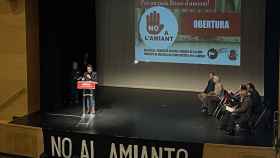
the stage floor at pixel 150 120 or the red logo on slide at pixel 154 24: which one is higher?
the red logo on slide at pixel 154 24

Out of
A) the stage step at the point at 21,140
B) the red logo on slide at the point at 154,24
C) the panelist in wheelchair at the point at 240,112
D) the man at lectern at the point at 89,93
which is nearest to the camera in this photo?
the panelist in wheelchair at the point at 240,112

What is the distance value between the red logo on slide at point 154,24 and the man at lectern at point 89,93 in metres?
2.02

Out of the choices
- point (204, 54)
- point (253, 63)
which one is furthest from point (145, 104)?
point (253, 63)

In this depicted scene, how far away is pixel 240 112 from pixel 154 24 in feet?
10.6

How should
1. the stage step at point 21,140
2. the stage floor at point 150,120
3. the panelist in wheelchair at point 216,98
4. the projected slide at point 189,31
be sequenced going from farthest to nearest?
the projected slide at point 189,31, the panelist in wheelchair at point 216,98, the stage step at point 21,140, the stage floor at point 150,120

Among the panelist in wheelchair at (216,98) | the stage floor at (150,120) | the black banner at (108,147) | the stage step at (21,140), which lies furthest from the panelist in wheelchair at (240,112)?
the stage step at (21,140)

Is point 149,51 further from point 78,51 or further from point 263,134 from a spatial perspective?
point 263,134

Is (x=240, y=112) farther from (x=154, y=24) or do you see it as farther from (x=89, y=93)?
(x=154, y=24)

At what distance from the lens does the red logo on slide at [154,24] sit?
10.9 metres

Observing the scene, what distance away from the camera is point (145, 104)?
10281 millimetres

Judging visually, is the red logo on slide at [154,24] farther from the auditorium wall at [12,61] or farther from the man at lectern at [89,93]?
the auditorium wall at [12,61]

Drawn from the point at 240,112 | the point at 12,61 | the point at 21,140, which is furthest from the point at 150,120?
the point at 12,61

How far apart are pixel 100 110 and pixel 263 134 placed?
290 cm

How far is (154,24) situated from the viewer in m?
11.0
